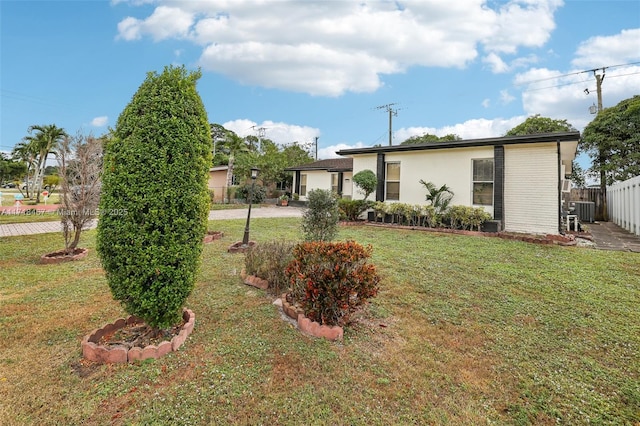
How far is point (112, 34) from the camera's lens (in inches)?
342

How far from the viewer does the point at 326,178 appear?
2006 centimetres

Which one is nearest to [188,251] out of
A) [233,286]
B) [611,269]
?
[233,286]

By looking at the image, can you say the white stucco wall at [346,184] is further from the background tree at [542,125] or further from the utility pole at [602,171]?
the utility pole at [602,171]

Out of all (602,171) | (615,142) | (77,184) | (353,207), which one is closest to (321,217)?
(77,184)

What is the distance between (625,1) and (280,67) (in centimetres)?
1200

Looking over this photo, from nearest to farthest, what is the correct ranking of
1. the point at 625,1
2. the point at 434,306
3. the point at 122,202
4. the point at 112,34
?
the point at 122,202 < the point at 434,306 < the point at 625,1 < the point at 112,34

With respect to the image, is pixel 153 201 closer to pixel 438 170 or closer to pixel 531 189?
pixel 438 170

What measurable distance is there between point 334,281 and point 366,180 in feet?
30.0

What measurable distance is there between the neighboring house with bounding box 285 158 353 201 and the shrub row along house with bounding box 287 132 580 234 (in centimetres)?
645

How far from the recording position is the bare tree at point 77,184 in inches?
224

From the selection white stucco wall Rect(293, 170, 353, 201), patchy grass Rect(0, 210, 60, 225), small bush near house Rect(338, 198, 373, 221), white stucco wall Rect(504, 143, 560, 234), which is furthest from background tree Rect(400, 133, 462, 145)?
patchy grass Rect(0, 210, 60, 225)

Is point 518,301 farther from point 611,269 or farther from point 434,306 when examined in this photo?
point 611,269

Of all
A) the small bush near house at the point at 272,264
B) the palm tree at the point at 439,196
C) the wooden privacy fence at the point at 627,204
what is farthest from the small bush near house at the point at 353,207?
the wooden privacy fence at the point at 627,204

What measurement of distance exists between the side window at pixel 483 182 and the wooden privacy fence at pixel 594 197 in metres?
9.57
